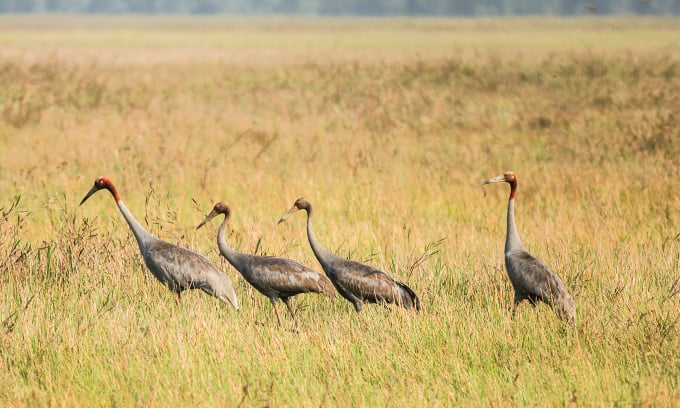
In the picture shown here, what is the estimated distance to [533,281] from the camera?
261 inches

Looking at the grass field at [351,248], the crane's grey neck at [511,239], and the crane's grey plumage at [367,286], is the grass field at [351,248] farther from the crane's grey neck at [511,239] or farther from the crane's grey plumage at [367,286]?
the crane's grey neck at [511,239]

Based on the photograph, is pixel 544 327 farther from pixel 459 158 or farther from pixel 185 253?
pixel 459 158

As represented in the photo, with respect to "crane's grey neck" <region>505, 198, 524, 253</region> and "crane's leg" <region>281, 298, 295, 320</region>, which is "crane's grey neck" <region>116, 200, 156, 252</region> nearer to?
"crane's leg" <region>281, 298, 295, 320</region>

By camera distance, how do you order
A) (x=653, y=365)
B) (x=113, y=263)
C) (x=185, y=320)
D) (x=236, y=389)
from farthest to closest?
(x=113, y=263) → (x=185, y=320) → (x=653, y=365) → (x=236, y=389)

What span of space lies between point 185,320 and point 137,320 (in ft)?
1.18

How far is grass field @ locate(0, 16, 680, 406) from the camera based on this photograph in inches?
221

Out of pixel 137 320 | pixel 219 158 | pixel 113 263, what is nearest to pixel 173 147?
pixel 219 158

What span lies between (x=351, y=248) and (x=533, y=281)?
2.76 metres

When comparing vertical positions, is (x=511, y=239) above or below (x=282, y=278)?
above

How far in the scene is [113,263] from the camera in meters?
7.90

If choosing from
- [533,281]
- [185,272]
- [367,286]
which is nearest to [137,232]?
[185,272]

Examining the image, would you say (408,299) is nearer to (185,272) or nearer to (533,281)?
(533,281)

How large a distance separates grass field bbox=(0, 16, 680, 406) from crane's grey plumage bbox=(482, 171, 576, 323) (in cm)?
13

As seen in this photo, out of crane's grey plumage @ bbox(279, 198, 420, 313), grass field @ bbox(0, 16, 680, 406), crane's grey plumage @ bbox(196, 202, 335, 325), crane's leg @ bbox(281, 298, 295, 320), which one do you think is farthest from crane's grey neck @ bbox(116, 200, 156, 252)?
crane's grey plumage @ bbox(279, 198, 420, 313)
